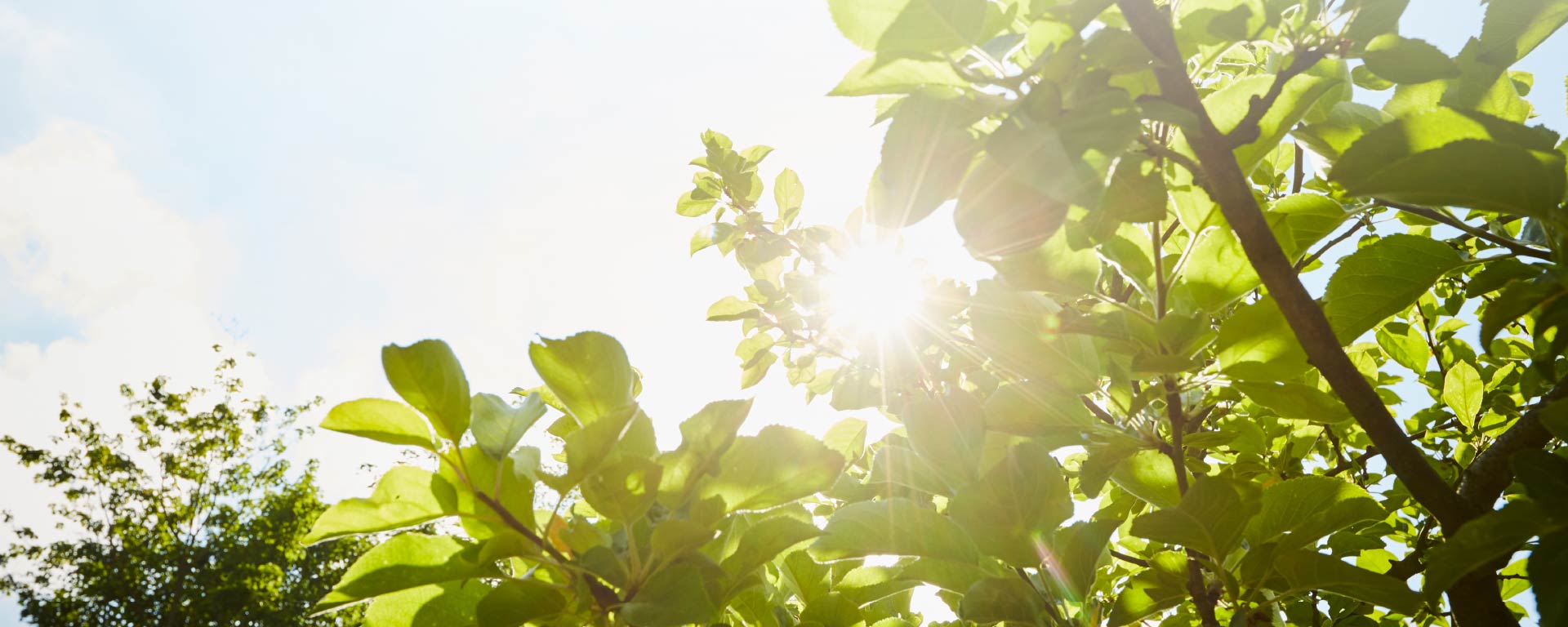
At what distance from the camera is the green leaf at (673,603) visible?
792 mm

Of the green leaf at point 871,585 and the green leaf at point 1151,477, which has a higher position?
the green leaf at point 1151,477

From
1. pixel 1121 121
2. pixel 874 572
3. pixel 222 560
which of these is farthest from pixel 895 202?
pixel 222 560

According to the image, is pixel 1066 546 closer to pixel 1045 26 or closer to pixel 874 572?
pixel 874 572

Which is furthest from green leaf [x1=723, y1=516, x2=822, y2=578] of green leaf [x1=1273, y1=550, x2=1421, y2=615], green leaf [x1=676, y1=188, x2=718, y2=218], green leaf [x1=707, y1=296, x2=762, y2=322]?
green leaf [x1=676, y1=188, x2=718, y2=218]

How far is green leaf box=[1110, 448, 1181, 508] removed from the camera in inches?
43.2

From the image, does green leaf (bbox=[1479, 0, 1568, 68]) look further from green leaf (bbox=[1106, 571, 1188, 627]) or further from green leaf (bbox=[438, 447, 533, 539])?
green leaf (bbox=[438, 447, 533, 539])

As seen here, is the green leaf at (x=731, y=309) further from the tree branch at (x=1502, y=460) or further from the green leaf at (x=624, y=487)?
the tree branch at (x=1502, y=460)

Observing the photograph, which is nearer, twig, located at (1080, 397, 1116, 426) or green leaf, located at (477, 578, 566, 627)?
green leaf, located at (477, 578, 566, 627)

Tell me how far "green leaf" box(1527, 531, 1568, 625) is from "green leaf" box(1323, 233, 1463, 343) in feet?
0.96

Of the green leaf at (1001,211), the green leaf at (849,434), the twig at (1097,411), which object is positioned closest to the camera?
the green leaf at (1001,211)

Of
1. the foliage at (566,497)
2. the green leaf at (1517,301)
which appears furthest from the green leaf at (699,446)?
the green leaf at (1517,301)

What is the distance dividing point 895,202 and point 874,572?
784mm

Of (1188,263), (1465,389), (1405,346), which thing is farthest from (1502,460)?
(1405,346)

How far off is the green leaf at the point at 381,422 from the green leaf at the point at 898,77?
0.58 m
